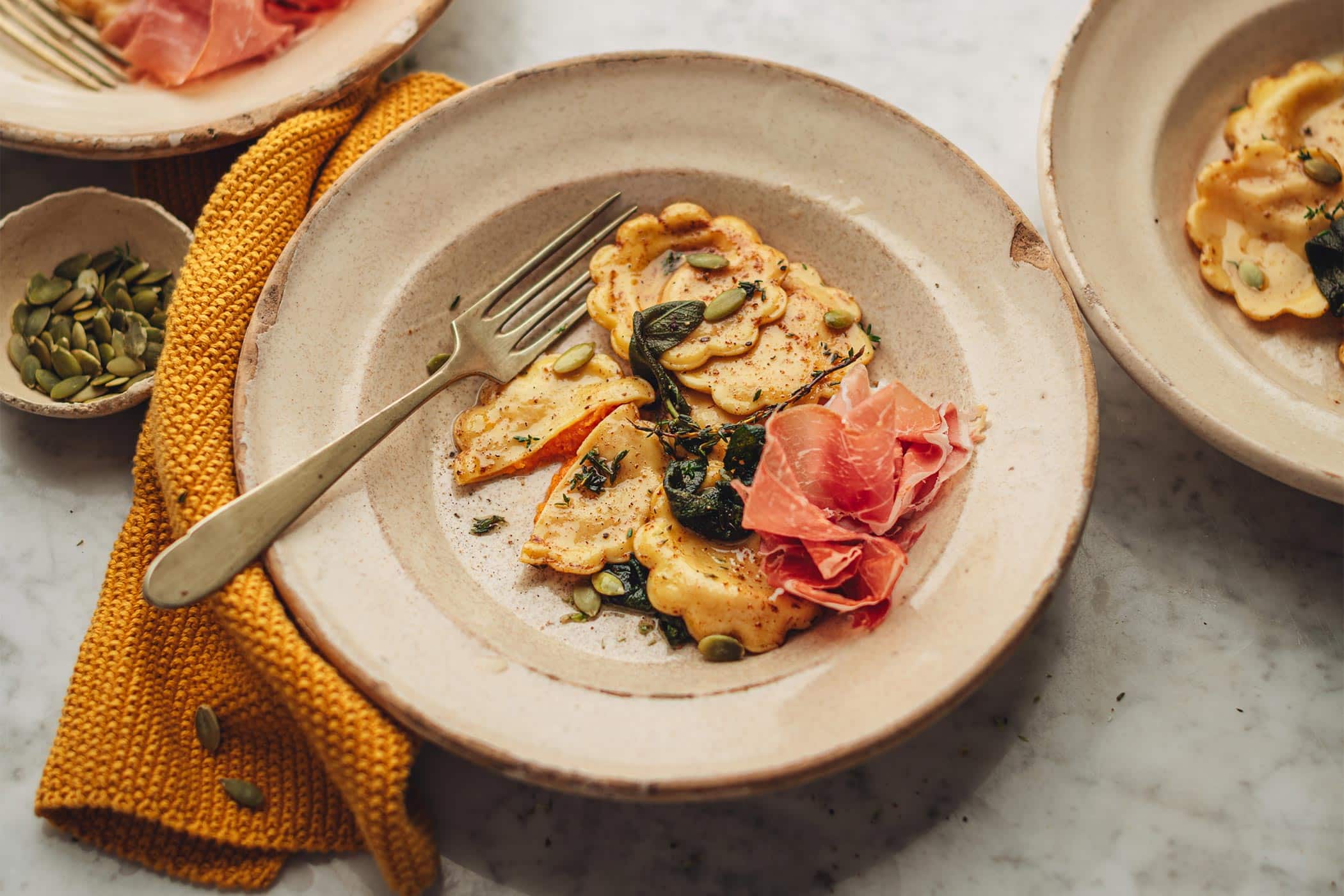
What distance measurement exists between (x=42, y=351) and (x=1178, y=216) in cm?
326

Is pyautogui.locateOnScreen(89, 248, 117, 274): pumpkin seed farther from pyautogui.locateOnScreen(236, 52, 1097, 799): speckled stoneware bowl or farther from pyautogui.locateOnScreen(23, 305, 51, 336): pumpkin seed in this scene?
pyautogui.locateOnScreen(236, 52, 1097, 799): speckled stoneware bowl

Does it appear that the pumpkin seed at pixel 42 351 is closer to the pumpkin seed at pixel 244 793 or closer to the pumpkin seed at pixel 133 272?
the pumpkin seed at pixel 133 272

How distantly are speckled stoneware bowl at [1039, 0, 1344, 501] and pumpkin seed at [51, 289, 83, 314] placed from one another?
2632mm

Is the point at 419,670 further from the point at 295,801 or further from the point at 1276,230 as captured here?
the point at 1276,230

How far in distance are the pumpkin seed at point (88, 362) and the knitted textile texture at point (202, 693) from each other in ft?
0.92

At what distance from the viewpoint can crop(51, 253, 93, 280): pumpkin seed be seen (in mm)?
2863

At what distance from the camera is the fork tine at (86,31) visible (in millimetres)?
3115

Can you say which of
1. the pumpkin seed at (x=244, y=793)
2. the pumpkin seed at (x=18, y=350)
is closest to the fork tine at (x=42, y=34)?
the pumpkin seed at (x=18, y=350)

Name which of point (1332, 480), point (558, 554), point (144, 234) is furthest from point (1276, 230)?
point (144, 234)

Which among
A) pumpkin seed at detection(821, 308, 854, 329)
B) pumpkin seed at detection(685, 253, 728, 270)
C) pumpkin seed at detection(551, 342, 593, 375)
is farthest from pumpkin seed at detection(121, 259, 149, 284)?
pumpkin seed at detection(821, 308, 854, 329)

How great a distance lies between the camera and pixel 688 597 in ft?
7.75

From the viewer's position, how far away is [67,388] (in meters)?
2.69

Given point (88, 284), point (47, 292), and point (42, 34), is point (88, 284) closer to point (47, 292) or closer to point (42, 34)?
point (47, 292)

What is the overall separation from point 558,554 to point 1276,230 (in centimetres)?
226
